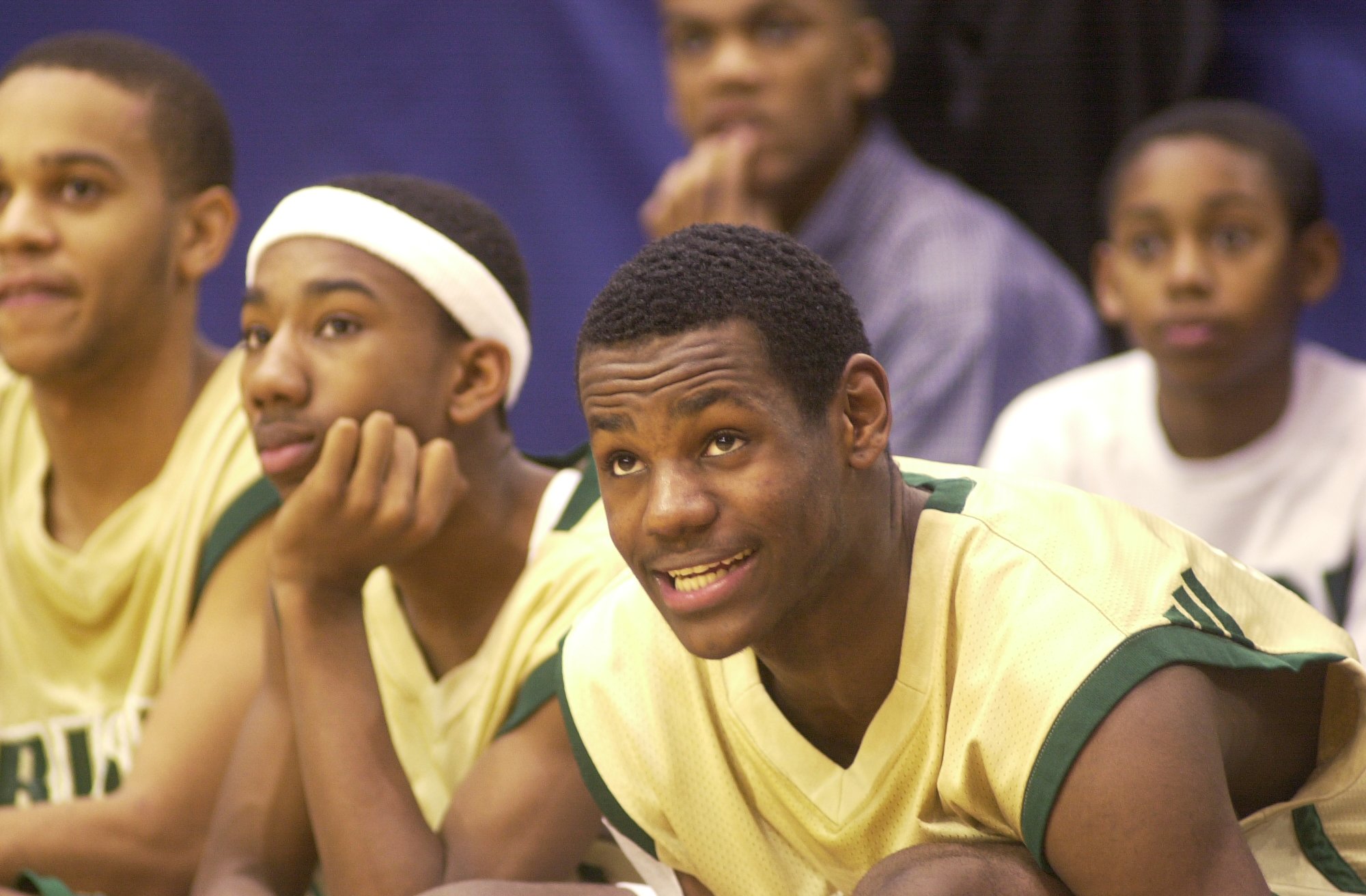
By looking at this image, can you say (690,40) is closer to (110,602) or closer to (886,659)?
(110,602)

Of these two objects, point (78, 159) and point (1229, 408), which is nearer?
point (78, 159)

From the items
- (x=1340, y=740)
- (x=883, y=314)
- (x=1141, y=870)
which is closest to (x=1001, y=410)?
(x=883, y=314)

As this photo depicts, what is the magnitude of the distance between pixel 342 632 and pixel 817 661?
699 mm

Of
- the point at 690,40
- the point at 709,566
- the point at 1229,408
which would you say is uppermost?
the point at 690,40

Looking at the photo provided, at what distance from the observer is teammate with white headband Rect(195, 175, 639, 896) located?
2.16 meters

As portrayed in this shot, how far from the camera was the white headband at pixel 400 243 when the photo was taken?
2.38m

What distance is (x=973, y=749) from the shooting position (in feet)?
5.73

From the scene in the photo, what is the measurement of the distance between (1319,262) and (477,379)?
5.75 feet

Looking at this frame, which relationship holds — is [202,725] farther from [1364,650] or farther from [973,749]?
[1364,650]

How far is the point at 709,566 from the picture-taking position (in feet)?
5.70

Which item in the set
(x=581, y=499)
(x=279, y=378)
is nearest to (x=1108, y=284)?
(x=581, y=499)

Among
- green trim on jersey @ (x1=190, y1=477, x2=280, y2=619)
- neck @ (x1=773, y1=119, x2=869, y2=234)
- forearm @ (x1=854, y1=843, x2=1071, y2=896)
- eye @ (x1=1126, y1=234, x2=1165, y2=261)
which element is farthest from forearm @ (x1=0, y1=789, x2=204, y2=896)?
neck @ (x1=773, y1=119, x2=869, y2=234)

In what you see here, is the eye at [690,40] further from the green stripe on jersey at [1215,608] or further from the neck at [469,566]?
the green stripe on jersey at [1215,608]

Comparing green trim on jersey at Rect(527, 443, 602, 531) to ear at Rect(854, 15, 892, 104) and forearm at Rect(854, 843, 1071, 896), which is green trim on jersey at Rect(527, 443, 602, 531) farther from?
ear at Rect(854, 15, 892, 104)
